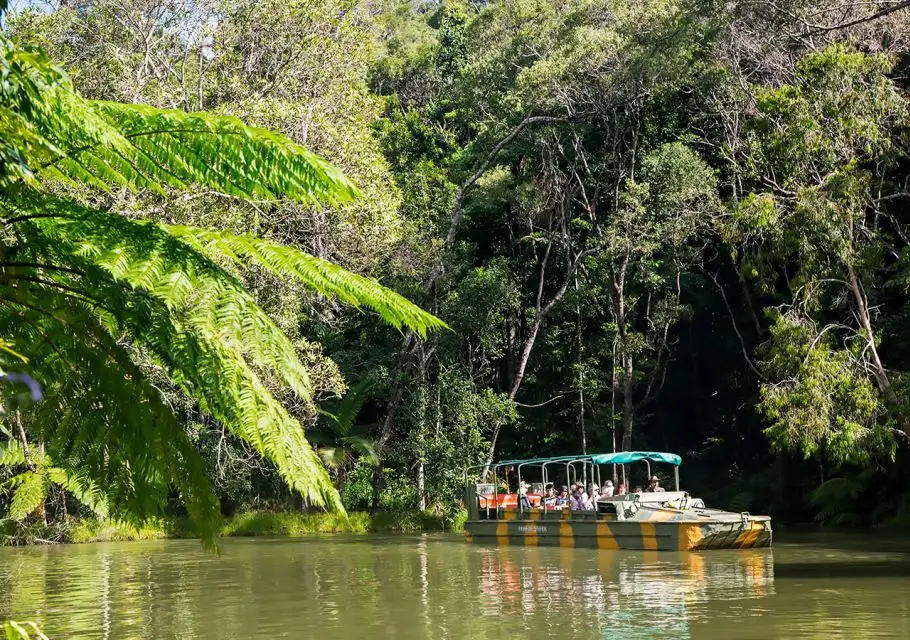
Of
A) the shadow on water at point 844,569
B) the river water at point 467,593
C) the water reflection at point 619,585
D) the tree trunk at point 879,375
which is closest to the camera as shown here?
the river water at point 467,593

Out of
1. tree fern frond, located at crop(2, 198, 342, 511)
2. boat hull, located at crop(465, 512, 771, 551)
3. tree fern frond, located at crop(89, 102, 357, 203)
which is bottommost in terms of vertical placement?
boat hull, located at crop(465, 512, 771, 551)

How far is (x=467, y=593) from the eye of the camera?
15977 millimetres

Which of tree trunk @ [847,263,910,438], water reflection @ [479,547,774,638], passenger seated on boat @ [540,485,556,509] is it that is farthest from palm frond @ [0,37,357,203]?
passenger seated on boat @ [540,485,556,509]

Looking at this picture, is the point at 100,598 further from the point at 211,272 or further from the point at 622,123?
the point at 622,123

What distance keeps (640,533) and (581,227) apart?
13.6m

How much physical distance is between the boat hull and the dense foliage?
77.7 inches

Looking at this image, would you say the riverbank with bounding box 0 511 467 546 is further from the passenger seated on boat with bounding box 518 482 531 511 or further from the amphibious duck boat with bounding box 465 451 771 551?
the passenger seated on boat with bounding box 518 482 531 511

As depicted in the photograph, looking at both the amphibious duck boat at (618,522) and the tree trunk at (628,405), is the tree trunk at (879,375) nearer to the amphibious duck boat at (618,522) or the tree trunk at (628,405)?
the amphibious duck boat at (618,522)

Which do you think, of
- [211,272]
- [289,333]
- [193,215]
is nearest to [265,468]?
[289,333]

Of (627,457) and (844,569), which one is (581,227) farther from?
(844,569)

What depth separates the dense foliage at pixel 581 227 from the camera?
2258 centimetres

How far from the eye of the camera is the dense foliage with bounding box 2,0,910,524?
22.6 metres

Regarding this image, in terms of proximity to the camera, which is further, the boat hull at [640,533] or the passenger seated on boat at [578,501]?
the passenger seated on boat at [578,501]

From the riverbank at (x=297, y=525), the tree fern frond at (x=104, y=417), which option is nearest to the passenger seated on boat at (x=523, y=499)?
the riverbank at (x=297, y=525)
